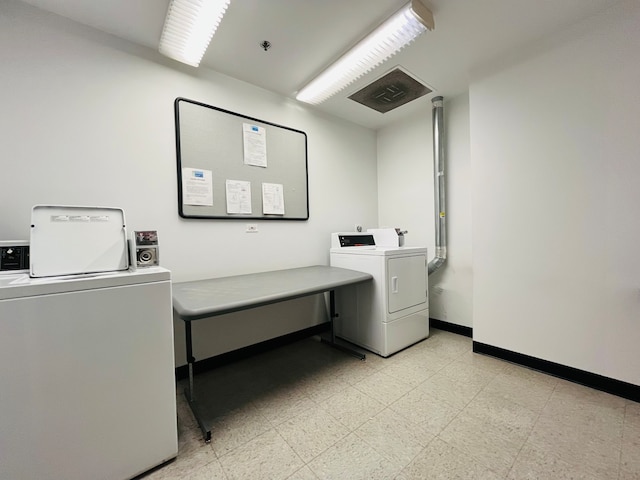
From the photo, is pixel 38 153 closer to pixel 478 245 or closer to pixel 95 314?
pixel 95 314

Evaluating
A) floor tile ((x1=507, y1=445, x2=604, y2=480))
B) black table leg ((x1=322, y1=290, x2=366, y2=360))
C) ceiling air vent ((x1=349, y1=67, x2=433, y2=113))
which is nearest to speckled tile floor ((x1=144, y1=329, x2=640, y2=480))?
floor tile ((x1=507, y1=445, x2=604, y2=480))

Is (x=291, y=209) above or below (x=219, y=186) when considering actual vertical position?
below

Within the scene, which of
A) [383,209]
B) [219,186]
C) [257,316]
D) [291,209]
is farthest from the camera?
[383,209]

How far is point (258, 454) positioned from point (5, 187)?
2143 mm

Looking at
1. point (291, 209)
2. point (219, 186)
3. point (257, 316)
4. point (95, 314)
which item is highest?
point (219, 186)

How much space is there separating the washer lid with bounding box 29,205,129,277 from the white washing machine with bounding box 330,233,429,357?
1.89m

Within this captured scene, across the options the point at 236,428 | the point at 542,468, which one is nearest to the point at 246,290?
the point at 236,428

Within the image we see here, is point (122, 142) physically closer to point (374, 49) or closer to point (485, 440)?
point (374, 49)

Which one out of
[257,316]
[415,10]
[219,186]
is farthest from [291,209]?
[415,10]

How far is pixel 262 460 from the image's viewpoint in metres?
1.28

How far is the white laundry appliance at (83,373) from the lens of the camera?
976 mm

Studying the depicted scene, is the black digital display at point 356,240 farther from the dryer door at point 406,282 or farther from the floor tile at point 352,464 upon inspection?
the floor tile at point 352,464

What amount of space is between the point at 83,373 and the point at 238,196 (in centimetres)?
162

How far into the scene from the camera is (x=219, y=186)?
222 cm
